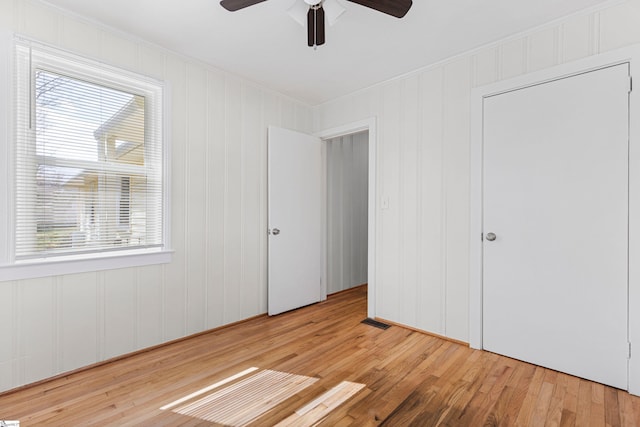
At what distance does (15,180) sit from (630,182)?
3.84 meters

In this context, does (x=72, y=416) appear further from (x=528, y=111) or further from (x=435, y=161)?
(x=528, y=111)

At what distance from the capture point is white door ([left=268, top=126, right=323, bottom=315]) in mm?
3316

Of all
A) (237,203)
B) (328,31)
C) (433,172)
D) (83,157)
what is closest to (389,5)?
(328,31)

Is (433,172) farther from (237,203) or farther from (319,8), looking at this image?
(237,203)

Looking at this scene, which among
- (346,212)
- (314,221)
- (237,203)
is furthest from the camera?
(346,212)

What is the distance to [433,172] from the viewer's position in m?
2.77

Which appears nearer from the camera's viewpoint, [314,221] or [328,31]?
[328,31]

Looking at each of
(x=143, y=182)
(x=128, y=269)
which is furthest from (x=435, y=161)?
(x=128, y=269)

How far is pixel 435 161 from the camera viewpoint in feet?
9.05

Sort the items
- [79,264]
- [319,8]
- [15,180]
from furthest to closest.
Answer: [79,264], [15,180], [319,8]

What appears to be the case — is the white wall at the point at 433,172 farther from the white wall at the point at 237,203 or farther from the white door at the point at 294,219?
the white door at the point at 294,219

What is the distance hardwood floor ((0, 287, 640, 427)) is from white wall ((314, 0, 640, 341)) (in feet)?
1.34

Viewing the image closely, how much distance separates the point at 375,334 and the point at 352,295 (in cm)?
131

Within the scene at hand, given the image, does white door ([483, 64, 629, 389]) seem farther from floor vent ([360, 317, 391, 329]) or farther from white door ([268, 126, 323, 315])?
white door ([268, 126, 323, 315])
